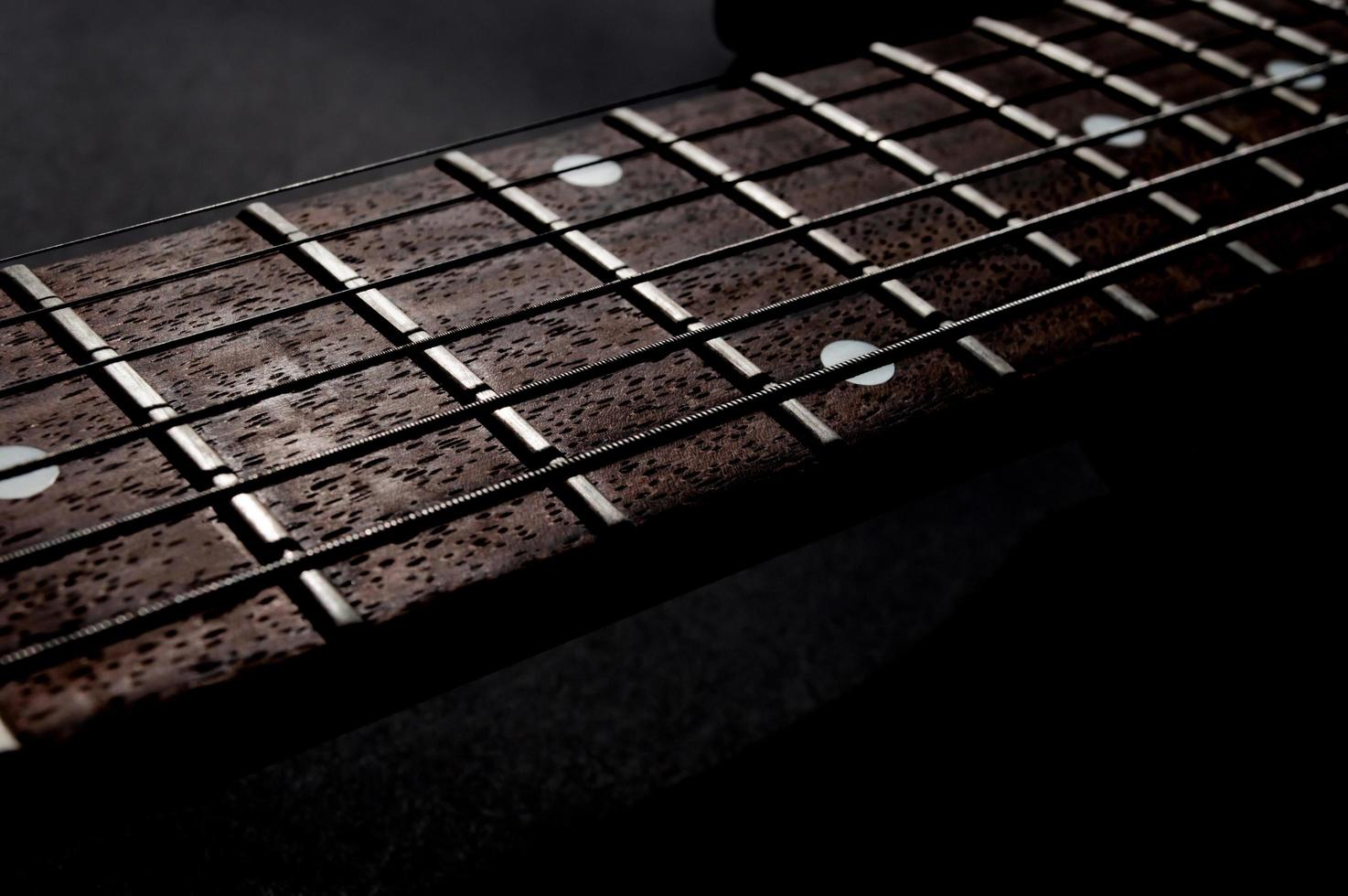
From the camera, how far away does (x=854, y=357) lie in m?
0.55

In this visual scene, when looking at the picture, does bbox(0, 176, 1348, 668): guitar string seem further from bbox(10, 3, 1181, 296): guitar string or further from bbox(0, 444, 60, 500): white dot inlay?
bbox(10, 3, 1181, 296): guitar string

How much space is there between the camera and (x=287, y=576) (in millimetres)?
422

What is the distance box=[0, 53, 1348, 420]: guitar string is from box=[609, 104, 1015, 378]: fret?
1cm

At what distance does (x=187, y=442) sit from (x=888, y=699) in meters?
0.59

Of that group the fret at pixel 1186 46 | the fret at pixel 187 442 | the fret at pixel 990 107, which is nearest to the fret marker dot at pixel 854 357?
the fret at pixel 990 107

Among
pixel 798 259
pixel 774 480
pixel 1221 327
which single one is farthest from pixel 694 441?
pixel 1221 327

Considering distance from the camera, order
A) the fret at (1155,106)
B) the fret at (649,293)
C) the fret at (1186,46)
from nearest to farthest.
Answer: the fret at (649,293)
the fret at (1155,106)
the fret at (1186,46)

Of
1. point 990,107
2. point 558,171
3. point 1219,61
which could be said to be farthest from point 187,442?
point 1219,61

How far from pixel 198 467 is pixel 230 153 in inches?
35.3

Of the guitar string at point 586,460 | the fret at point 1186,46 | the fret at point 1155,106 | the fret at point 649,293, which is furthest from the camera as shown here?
the fret at point 1186,46

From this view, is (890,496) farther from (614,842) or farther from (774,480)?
(614,842)

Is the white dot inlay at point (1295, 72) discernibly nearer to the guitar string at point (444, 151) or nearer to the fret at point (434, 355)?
the guitar string at point (444, 151)

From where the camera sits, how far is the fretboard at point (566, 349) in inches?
16.7

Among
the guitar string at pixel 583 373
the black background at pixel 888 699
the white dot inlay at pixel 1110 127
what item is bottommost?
the black background at pixel 888 699
